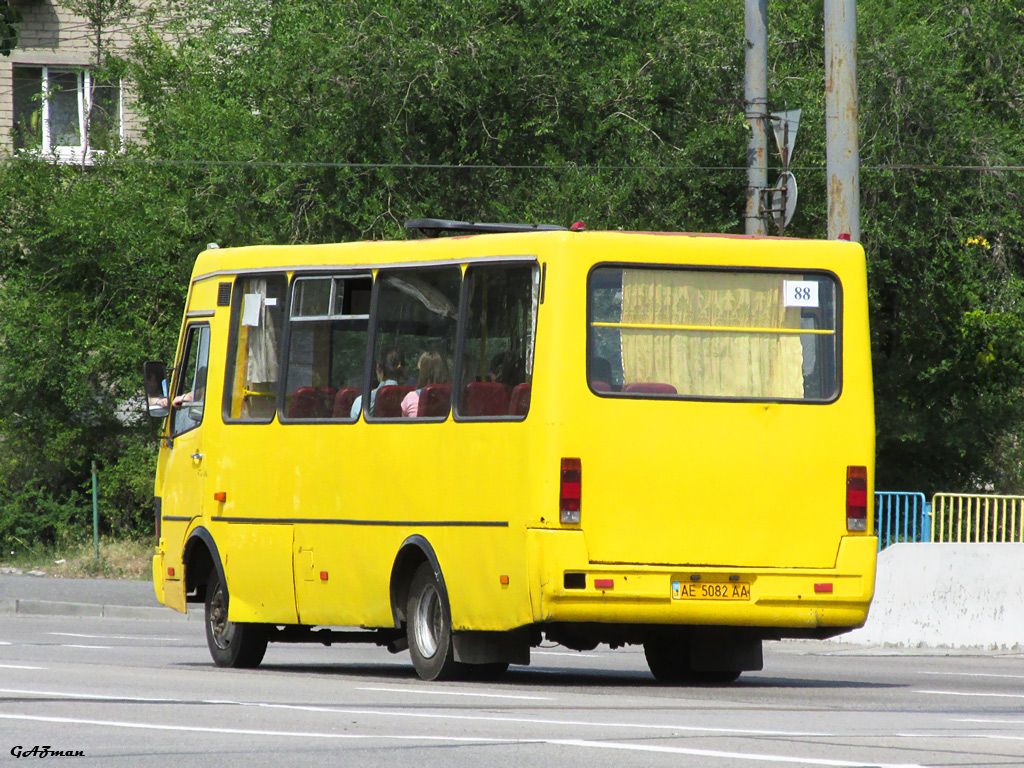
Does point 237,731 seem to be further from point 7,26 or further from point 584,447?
point 7,26

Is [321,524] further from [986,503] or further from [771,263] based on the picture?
[986,503]

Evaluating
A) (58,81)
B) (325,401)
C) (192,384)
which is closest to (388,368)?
(325,401)

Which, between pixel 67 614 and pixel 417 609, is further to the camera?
pixel 67 614

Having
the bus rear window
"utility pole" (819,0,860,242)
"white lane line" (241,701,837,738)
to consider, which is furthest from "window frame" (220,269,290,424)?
"utility pole" (819,0,860,242)

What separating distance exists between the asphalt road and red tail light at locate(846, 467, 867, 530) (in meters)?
1.12

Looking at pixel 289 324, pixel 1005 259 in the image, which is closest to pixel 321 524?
pixel 289 324

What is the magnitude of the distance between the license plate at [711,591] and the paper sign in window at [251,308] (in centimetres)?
422

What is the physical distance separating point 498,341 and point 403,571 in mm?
1862

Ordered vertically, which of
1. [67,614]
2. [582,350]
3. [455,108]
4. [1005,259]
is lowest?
[67,614]

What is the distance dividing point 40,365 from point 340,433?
17.5 meters

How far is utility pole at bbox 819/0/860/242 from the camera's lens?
1767 centimetres

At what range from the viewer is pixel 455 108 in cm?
2452

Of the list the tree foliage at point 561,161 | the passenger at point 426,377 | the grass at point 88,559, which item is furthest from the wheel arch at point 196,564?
the grass at point 88,559

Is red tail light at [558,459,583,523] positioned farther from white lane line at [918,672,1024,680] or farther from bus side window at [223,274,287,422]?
white lane line at [918,672,1024,680]
